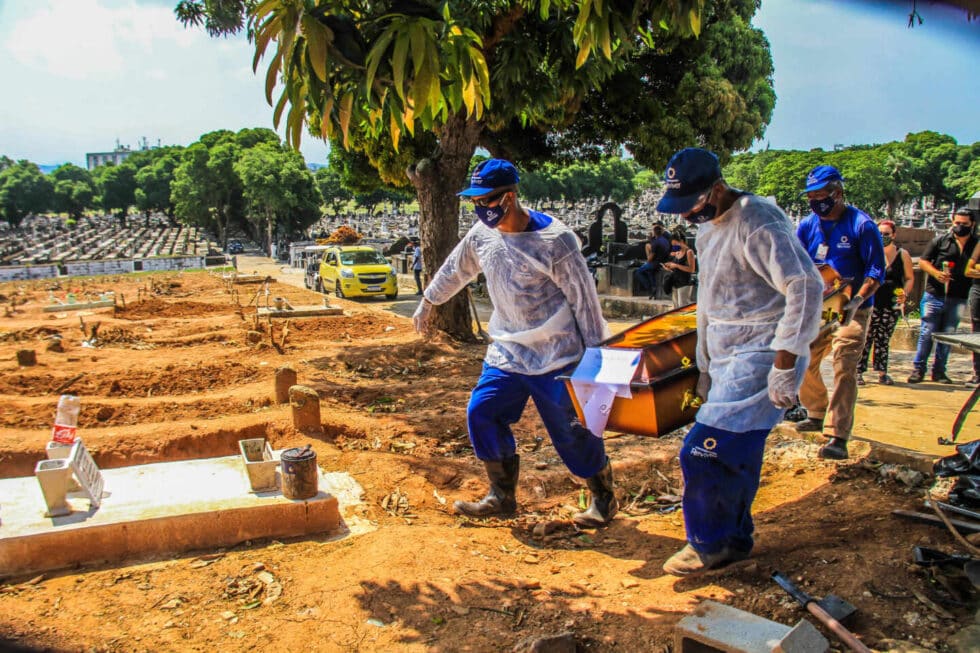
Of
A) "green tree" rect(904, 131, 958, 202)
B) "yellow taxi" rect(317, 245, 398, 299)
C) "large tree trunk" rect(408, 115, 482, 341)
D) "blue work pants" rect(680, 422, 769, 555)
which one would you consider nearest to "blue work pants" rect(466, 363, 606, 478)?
"blue work pants" rect(680, 422, 769, 555)

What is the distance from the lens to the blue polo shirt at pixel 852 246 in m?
4.80

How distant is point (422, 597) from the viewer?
11.0ft

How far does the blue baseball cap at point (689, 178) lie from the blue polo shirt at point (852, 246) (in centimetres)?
211

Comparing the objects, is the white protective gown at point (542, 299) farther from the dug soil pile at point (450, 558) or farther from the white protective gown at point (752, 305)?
the dug soil pile at point (450, 558)

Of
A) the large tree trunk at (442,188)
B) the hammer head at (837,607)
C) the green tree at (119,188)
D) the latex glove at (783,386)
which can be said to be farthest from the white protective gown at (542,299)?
the green tree at (119,188)

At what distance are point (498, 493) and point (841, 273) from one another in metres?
2.81

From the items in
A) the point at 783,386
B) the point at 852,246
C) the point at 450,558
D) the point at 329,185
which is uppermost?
the point at 329,185

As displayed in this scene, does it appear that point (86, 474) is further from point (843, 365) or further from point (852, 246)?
point (852, 246)

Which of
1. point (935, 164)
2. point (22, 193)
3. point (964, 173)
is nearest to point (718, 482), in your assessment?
point (964, 173)

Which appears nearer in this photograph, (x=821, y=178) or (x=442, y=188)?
(x=821, y=178)

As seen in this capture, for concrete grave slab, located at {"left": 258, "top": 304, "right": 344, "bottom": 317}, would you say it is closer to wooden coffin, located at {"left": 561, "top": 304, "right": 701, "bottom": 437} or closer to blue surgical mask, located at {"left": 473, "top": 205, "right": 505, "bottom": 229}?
blue surgical mask, located at {"left": 473, "top": 205, "right": 505, "bottom": 229}

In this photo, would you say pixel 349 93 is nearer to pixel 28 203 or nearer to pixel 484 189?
pixel 484 189

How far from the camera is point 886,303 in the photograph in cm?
748

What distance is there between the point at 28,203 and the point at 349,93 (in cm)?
9508
